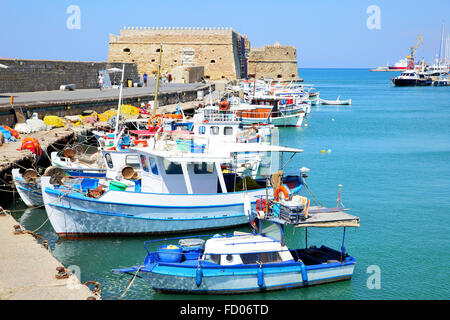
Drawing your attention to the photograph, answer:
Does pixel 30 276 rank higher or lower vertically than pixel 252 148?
lower

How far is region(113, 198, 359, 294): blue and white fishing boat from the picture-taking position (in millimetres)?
10227

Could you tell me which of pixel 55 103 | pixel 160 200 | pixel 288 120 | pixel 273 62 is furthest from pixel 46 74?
pixel 273 62

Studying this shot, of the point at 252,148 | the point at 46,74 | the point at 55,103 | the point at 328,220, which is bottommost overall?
the point at 328,220

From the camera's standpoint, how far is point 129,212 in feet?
44.1

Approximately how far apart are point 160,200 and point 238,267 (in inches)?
148

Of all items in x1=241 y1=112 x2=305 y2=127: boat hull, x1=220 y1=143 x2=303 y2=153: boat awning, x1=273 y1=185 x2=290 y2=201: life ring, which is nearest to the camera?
x1=273 y1=185 x2=290 y2=201: life ring

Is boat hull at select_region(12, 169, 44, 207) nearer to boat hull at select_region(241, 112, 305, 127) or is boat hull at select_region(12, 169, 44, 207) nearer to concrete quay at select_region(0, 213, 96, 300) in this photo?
concrete quay at select_region(0, 213, 96, 300)

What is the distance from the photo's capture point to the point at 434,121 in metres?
47.0

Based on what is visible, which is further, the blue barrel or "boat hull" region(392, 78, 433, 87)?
"boat hull" region(392, 78, 433, 87)

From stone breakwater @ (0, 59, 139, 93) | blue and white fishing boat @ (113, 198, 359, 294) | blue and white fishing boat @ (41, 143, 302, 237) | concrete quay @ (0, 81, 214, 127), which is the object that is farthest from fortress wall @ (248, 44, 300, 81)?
blue and white fishing boat @ (113, 198, 359, 294)

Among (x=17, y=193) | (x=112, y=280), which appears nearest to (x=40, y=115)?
(x=17, y=193)

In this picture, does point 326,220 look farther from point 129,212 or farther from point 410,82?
point 410,82

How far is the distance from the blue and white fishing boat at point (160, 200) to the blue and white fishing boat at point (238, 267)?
2.56m
